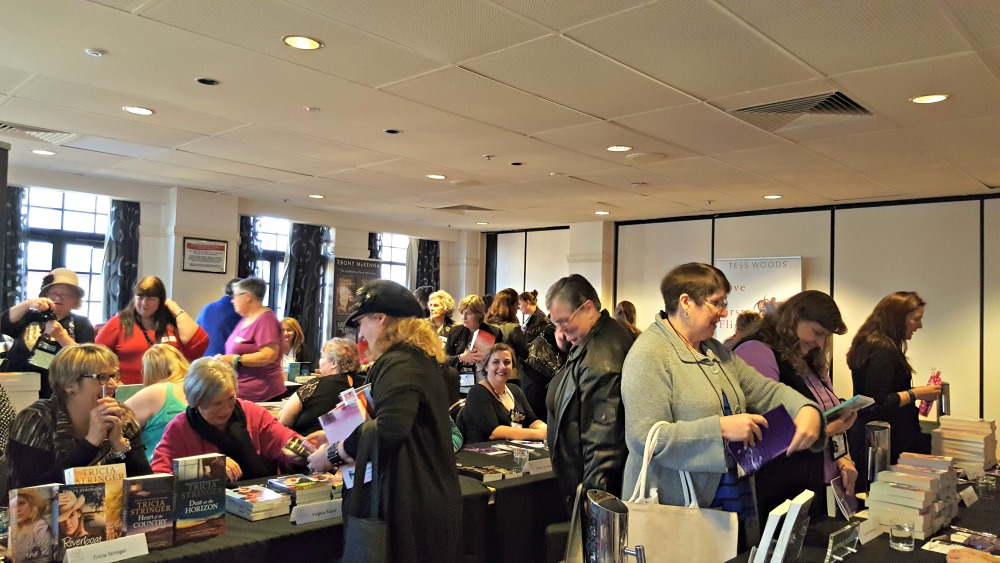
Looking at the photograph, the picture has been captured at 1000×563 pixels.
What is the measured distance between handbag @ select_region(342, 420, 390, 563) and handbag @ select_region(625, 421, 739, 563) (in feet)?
2.33

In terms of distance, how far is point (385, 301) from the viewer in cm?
228

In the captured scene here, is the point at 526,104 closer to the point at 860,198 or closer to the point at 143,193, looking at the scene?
the point at 860,198

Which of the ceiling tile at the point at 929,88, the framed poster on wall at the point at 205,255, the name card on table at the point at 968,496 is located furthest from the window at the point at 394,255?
the name card on table at the point at 968,496

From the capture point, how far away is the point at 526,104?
412cm

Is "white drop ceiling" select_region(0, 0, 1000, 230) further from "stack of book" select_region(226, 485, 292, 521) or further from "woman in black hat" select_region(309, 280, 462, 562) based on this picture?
"stack of book" select_region(226, 485, 292, 521)

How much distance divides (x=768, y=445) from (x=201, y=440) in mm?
2055

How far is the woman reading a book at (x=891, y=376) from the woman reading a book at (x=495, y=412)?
1.66m

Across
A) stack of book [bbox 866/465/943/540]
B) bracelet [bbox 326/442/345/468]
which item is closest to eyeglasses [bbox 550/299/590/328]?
bracelet [bbox 326/442/345/468]

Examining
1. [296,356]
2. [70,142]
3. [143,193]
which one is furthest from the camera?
[143,193]

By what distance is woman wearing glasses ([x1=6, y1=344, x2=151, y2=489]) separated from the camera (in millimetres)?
2271

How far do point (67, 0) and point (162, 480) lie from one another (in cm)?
201

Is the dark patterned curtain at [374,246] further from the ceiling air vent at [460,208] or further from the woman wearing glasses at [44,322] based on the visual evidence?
the woman wearing glasses at [44,322]

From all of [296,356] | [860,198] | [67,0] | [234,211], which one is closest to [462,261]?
[234,211]

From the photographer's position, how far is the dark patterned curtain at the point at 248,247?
9.06 meters
